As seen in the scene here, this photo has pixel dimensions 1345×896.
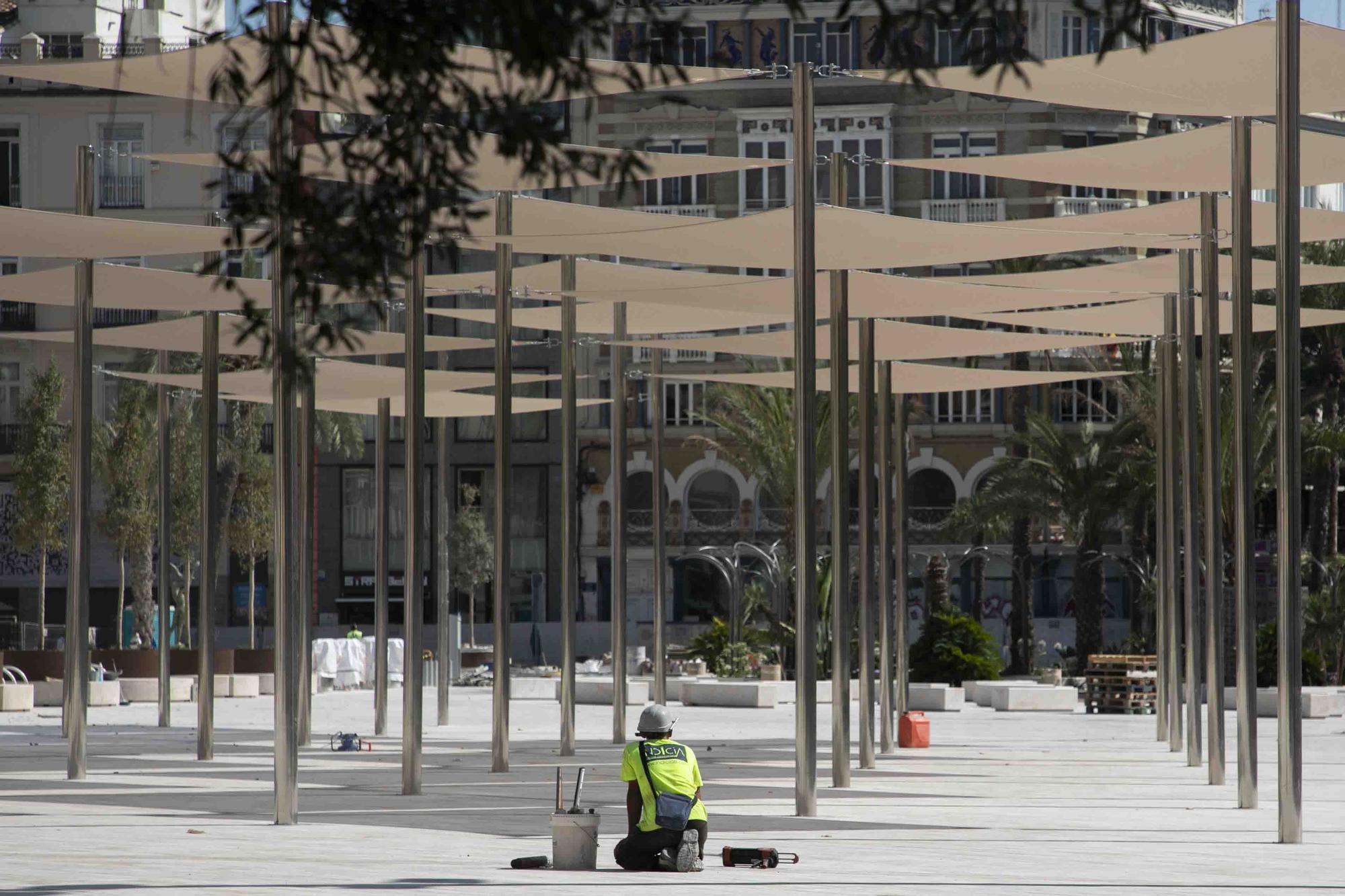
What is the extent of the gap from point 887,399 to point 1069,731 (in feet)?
21.2

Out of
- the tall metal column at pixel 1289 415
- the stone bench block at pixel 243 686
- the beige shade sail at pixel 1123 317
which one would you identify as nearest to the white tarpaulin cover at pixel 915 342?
the beige shade sail at pixel 1123 317

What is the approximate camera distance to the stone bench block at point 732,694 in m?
32.4

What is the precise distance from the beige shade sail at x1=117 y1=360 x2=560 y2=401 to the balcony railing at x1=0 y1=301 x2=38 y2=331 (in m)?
29.8

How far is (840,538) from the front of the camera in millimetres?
14727

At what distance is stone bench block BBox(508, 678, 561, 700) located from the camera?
38.2 meters

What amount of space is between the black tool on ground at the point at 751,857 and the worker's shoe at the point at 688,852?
22 centimetres

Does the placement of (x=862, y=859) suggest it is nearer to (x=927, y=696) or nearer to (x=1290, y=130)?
(x=1290, y=130)

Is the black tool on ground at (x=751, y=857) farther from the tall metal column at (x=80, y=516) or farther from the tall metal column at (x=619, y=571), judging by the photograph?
the tall metal column at (x=619, y=571)

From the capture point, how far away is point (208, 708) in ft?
61.8

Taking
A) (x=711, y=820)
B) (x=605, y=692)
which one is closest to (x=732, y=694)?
(x=605, y=692)

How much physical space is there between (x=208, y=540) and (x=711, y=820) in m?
6.99

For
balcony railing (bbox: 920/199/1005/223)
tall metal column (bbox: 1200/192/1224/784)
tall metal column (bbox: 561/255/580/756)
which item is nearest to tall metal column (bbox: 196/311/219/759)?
tall metal column (bbox: 561/255/580/756)

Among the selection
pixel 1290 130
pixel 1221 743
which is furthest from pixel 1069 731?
pixel 1290 130

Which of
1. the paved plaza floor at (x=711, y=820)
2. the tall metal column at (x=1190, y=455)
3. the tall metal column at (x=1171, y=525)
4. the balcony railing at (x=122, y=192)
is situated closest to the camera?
the paved plaza floor at (x=711, y=820)
